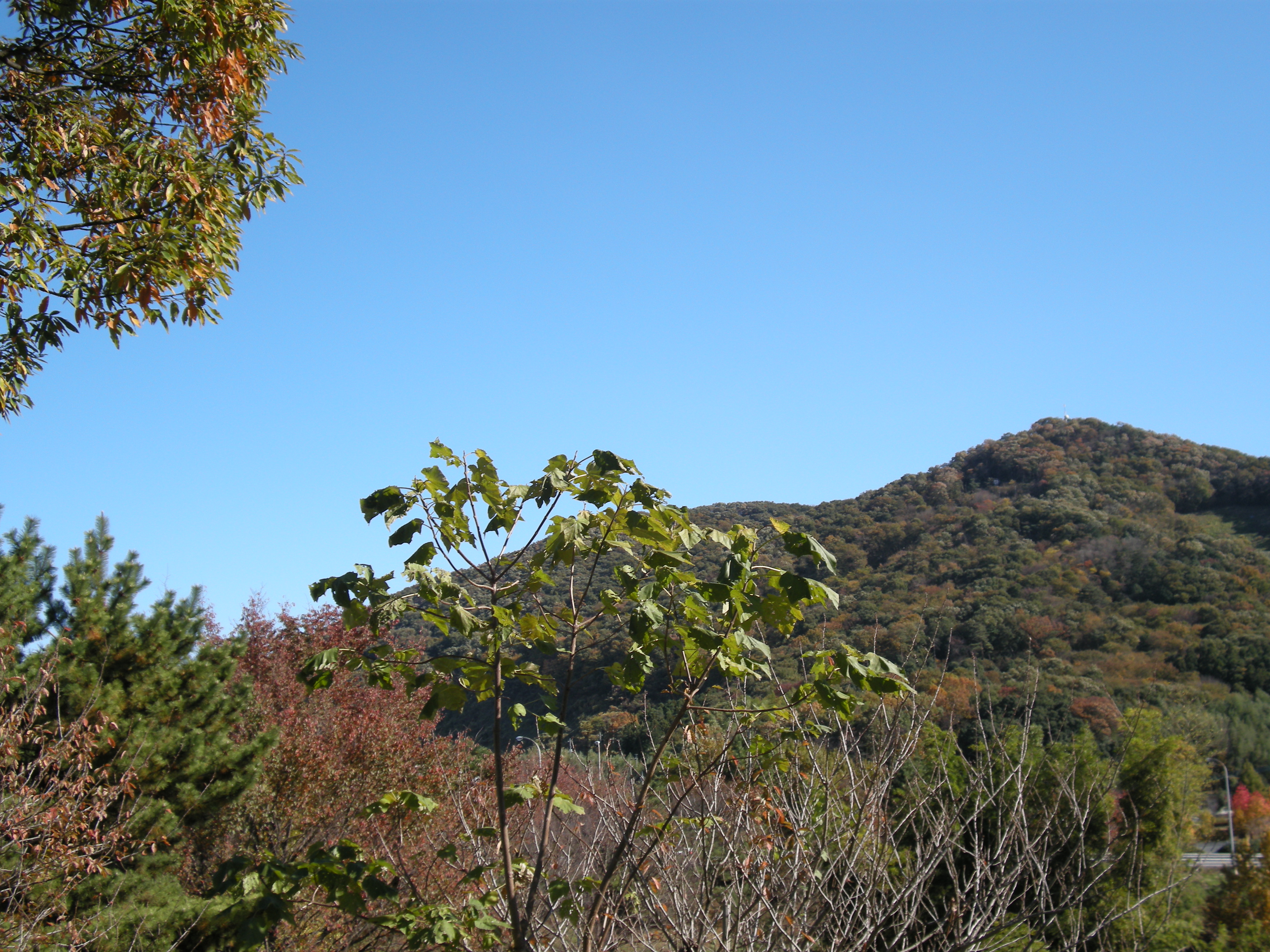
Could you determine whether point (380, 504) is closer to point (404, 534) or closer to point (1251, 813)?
point (404, 534)

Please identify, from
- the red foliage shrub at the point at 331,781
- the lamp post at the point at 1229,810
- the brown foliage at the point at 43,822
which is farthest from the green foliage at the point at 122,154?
the lamp post at the point at 1229,810

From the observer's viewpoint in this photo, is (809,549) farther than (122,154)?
No

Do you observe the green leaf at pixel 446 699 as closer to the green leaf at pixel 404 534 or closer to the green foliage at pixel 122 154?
the green leaf at pixel 404 534

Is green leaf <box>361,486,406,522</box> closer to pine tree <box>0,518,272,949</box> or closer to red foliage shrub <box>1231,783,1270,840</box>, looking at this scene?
pine tree <box>0,518,272,949</box>

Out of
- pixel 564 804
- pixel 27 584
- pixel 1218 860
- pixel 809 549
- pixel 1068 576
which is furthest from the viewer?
pixel 1068 576

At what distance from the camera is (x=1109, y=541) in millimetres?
39812

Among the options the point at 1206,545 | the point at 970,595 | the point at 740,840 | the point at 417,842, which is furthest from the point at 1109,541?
the point at 740,840

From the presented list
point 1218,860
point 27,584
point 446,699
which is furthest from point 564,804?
point 1218,860

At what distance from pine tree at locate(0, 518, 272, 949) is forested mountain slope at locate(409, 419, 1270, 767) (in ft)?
13.4

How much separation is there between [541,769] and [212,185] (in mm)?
3742

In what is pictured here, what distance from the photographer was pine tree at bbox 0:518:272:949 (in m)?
7.07

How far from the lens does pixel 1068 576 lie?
1416 inches

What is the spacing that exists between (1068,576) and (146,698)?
3686cm

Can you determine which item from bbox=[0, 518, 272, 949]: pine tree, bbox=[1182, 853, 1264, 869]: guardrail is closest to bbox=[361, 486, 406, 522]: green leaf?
bbox=[0, 518, 272, 949]: pine tree
